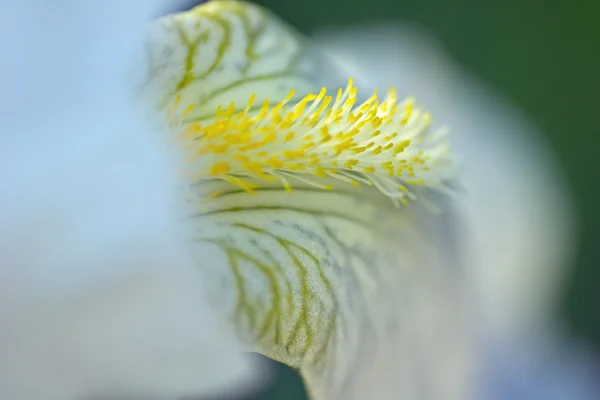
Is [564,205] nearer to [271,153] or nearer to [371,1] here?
[371,1]

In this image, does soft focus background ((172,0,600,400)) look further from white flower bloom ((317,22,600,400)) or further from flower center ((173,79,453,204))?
flower center ((173,79,453,204))

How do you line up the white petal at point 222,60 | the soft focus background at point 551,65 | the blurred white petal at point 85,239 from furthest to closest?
1. the soft focus background at point 551,65
2. the white petal at point 222,60
3. the blurred white petal at point 85,239

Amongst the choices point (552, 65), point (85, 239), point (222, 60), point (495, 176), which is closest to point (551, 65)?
point (552, 65)

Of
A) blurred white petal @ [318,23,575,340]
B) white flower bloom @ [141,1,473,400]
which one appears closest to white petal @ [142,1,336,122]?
white flower bloom @ [141,1,473,400]

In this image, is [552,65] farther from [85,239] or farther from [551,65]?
[85,239]

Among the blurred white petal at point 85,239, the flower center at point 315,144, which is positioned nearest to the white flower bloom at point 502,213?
the flower center at point 315,144

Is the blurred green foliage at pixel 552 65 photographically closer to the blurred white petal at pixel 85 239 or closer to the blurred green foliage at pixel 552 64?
the blurred green foliage at pixel 552 64
